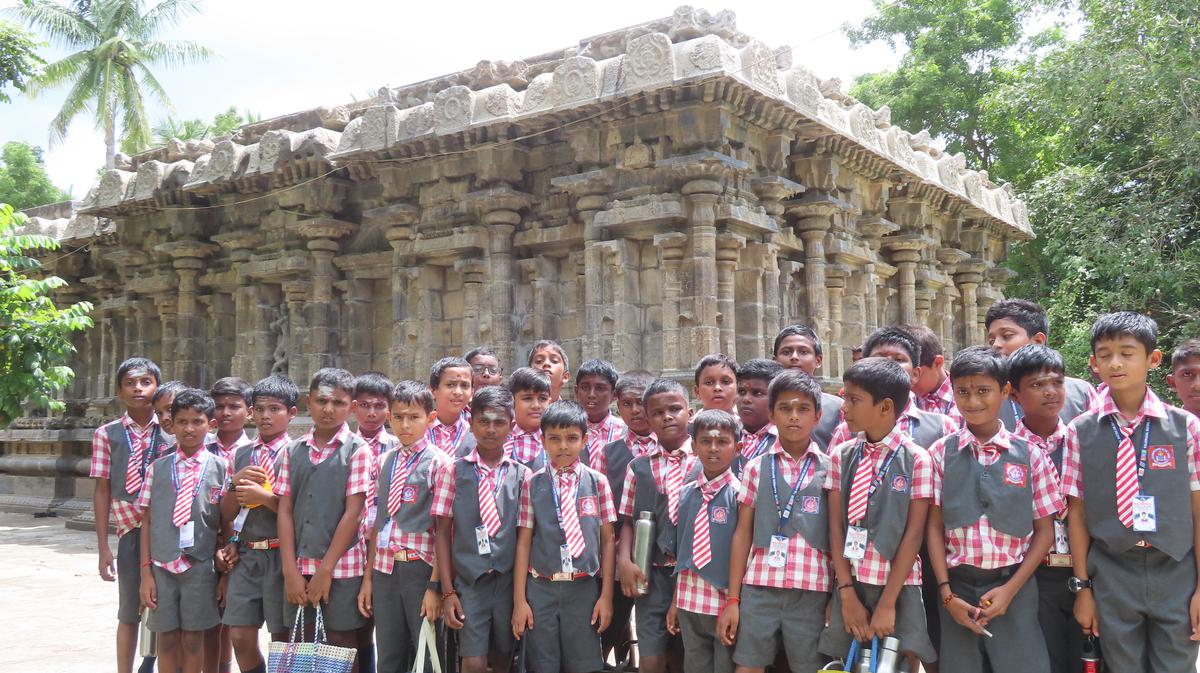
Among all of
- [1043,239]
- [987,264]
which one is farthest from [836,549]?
[1043,239]

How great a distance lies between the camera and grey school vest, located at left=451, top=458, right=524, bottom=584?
432cm

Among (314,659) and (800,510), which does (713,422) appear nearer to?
(800,510)

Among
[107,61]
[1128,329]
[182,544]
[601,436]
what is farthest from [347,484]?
[107,61]

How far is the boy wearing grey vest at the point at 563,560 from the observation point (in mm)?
4258

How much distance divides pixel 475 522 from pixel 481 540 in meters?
0.09

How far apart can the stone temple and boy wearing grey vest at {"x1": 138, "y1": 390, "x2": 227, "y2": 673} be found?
4605 millimetres

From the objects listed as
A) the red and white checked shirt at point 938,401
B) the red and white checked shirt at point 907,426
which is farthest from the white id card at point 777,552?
the red and white checked shirt at point 938,401

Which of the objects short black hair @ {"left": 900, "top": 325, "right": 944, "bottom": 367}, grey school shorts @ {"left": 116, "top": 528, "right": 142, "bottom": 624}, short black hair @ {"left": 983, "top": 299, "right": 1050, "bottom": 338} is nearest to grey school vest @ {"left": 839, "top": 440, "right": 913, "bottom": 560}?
short black hair @ {"left": 900, "top": 325, "right": 944, "bottom": 367}

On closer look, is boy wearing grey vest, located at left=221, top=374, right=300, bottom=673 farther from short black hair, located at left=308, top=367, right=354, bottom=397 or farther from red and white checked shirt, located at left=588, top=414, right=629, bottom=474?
red and white checked shirt, located at left=588, top=414, right=629, bottom=474

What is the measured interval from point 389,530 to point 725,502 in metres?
1.57

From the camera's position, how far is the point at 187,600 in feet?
15.5

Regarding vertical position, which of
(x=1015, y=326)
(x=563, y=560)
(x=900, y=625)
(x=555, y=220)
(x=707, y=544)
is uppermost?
(x=555, y=220)

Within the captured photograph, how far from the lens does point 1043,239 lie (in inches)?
796

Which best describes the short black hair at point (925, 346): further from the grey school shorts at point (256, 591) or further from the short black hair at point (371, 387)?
the grey school shorts at point (256, 591)
